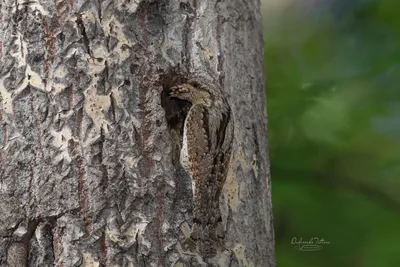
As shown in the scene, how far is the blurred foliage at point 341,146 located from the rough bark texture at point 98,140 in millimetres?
1488

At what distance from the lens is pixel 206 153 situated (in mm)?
2115

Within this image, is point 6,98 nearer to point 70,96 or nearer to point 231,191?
point 70,96

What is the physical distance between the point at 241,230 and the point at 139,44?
64cm

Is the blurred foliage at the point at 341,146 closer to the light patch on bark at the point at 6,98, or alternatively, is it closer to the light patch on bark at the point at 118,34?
the light patch on bark at the point at 118,34

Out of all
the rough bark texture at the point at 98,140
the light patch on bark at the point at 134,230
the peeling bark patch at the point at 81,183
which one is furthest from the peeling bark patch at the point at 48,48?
the light patch on bark at the point at 134,230

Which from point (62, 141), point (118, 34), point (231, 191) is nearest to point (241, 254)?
point (231, 191)

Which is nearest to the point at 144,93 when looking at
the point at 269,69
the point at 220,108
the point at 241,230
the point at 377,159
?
the point at 220,108

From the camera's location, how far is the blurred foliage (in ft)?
11.8

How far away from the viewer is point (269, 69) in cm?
378

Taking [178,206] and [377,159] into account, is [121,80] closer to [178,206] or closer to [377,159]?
[178,206]

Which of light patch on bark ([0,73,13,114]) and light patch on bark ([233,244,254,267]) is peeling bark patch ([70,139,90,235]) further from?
light patch on bark ([233,244,254,267])

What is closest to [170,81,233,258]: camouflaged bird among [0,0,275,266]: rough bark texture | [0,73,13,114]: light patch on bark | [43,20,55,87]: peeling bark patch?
[0,0,275,266]: rough bark texture

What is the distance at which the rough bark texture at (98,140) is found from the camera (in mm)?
2008

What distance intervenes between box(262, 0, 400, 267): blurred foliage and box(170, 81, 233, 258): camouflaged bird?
1.51 metres
